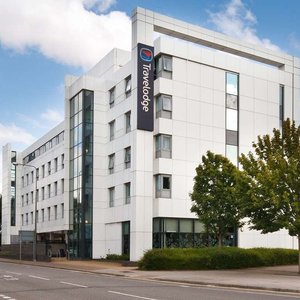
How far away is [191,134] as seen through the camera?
4325 centimetres

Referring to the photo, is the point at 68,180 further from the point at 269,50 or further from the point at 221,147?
the point at 269,50

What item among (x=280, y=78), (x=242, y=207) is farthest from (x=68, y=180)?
(x=242, y=207)

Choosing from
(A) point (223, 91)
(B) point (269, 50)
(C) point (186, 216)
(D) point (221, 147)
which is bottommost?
(C) point (186, 216)

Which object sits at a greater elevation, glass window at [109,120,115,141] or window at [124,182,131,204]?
glass window at [109,120,115,141]

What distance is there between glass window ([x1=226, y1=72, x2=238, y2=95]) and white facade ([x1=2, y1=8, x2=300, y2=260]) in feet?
0.47

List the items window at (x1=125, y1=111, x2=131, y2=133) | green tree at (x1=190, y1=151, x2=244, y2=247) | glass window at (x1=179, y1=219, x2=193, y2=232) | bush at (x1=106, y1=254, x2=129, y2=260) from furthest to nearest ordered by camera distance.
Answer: window at (x1=125, y1=111, x2=131, y2=133) < bush at (x1=106, y1=254, x2=129, y2=260) < glass window at (x1=179, y1=219, x2=193, y2=232) < green tree at (x1=190, y1=151, x2=244, y2=247)

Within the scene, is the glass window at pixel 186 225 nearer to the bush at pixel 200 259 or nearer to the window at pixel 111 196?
the window at pixel 111 196

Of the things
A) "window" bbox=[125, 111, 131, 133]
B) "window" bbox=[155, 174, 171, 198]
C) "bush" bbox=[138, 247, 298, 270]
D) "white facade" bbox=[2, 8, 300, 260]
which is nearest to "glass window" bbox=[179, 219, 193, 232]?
"white facade" bbox=[2, 8, 300, 260]

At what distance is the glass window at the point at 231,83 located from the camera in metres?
45.6

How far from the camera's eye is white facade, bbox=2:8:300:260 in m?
41.2

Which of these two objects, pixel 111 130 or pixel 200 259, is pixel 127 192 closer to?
pixel 111 130

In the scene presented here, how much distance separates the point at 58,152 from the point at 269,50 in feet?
98.7

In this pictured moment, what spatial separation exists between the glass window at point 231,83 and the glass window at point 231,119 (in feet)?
5.30

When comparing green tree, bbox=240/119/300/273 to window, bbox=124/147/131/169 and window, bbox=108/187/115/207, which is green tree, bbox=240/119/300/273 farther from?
window, bbox=108/187/115/207
